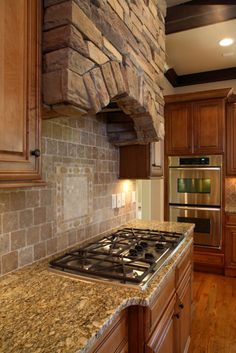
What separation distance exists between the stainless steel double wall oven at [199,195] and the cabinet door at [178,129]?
0.45 ft

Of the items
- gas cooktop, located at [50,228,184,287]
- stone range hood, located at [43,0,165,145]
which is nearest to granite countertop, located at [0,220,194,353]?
gas cooktop, located at [50,228,184,287]

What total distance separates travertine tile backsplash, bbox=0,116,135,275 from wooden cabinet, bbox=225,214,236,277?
1981 millimetres

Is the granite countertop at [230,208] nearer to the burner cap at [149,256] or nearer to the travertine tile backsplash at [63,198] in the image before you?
the travertine tile backsplash at [63,198]

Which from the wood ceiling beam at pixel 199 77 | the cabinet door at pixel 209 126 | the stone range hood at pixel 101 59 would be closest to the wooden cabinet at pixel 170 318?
the stone range hood at pixel 101 59

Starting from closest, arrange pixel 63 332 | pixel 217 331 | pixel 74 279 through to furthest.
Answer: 1. pixel 63 332
2. pixel 74 279
3. pixel 217 331

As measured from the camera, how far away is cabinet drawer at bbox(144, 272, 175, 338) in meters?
1.15

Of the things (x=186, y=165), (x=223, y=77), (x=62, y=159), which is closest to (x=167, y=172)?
(x=186, y=165)

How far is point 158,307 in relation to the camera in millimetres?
1287

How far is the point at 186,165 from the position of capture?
3.79 meters

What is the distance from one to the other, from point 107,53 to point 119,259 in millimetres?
1087

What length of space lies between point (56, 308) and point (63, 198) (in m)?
0.78

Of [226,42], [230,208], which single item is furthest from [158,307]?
[226,42]

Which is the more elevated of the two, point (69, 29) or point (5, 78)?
point (69, 29)

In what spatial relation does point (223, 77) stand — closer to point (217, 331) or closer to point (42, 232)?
point (217, 331)
